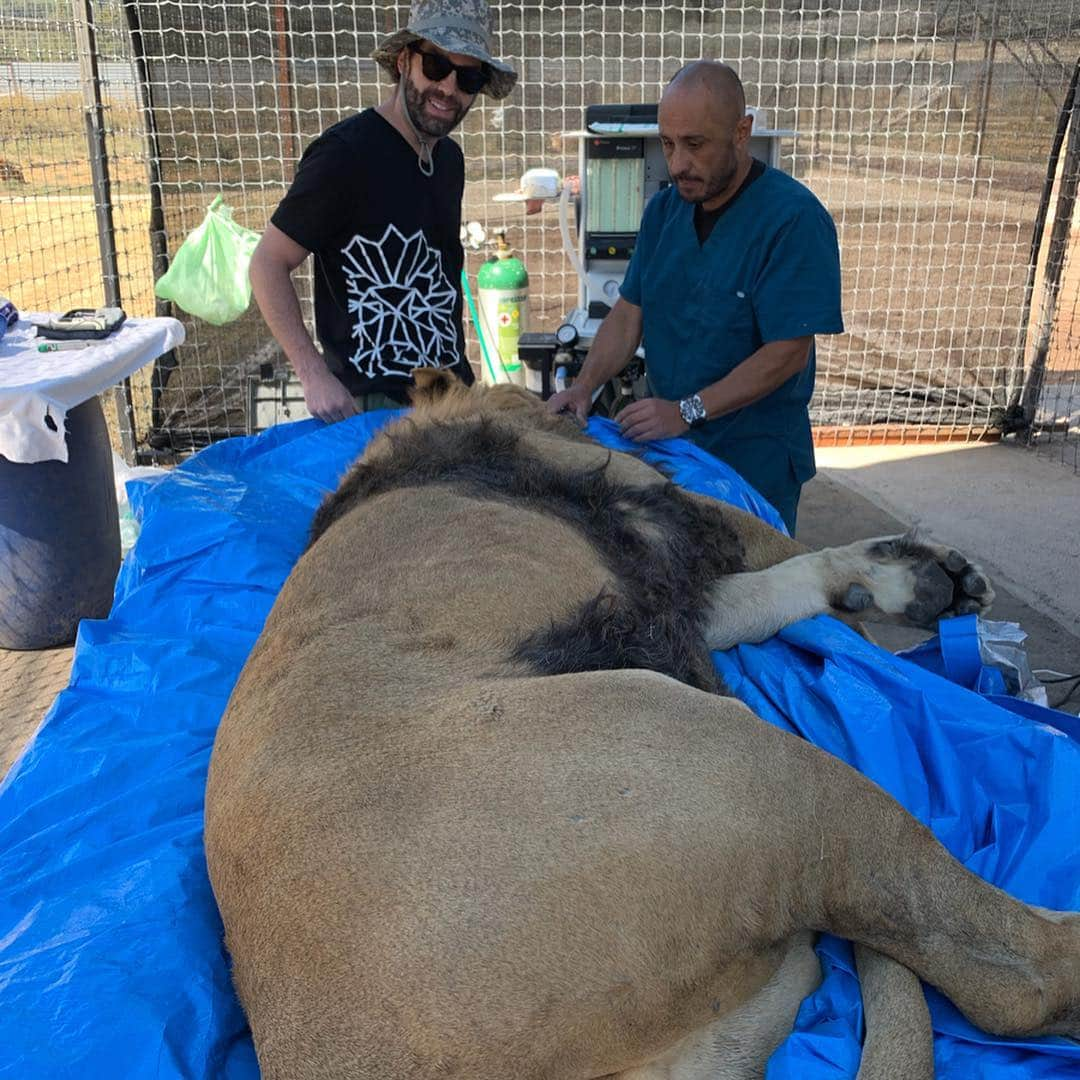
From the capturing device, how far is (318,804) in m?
1.65

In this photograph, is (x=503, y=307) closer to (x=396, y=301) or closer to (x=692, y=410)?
(x=396, y=301)

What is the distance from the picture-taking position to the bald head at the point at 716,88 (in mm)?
3361

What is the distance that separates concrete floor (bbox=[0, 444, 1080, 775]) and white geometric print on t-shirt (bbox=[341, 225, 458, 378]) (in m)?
2.03

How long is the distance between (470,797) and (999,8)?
7284 millimetres

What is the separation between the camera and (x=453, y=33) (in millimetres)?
3428

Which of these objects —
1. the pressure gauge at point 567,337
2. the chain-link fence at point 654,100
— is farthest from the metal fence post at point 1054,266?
the pressure gauge at point 567,337

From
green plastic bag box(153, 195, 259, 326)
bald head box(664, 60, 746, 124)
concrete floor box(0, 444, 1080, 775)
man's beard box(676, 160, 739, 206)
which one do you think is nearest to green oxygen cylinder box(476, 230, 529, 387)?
green plastic bag box(153, 195, 259, 326)

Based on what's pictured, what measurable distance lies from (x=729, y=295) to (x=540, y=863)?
2.49m

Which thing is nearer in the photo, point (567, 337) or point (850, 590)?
point (850, 590)

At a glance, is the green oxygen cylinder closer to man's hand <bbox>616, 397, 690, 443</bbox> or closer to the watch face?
the watch face

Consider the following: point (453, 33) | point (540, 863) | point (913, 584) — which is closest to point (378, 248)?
point (453, 33)

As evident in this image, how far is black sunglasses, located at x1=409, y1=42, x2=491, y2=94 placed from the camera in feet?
11.4

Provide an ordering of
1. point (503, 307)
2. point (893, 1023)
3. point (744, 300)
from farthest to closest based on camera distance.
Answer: point (503, 307) → point (744, 300) → point (893, 1023)

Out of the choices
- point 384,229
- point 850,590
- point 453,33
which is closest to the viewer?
point 850,590
